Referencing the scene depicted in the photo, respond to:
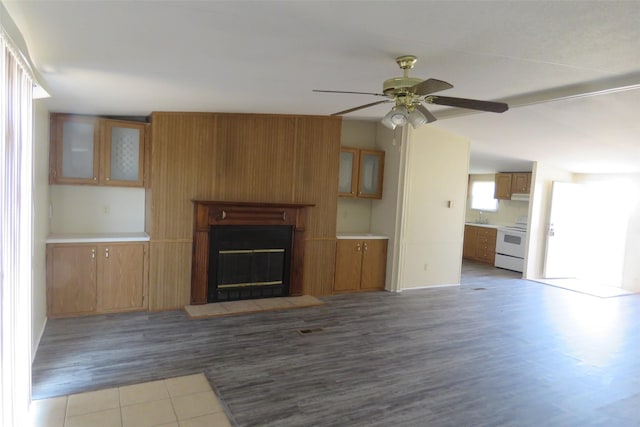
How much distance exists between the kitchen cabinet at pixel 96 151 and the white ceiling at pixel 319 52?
227 mm

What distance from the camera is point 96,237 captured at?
461 centimetres

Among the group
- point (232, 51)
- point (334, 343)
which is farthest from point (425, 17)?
point (334, 343)

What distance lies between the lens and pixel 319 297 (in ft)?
19.2

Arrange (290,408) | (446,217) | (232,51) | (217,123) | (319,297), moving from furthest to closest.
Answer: (446,217)
(319,297)
(217,123)
(290,408)
(232,51)

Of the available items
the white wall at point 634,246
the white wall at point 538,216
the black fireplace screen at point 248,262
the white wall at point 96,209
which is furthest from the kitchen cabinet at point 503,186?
the white wall at point 96,209

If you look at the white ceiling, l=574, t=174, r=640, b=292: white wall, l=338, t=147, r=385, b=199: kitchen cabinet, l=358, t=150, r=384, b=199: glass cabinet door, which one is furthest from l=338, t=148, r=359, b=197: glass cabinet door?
l=574, t=174, r=640, b=292: white wall

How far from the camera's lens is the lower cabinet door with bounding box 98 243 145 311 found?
179 inches

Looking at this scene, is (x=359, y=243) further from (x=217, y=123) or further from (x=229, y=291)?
(x=217, y=123)

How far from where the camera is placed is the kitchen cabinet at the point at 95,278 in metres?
4.32

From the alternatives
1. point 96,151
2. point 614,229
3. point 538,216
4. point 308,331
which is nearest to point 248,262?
point 308,331

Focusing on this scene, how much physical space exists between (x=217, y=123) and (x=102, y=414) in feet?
11.4

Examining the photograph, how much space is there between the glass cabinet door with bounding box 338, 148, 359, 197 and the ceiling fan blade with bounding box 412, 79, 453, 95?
12.0 ft

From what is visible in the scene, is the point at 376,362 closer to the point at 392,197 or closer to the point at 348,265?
the point at 348,265

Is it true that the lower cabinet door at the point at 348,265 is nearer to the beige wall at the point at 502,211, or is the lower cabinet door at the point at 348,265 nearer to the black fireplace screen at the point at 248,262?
the black fireplace screen at the point at 248,262
